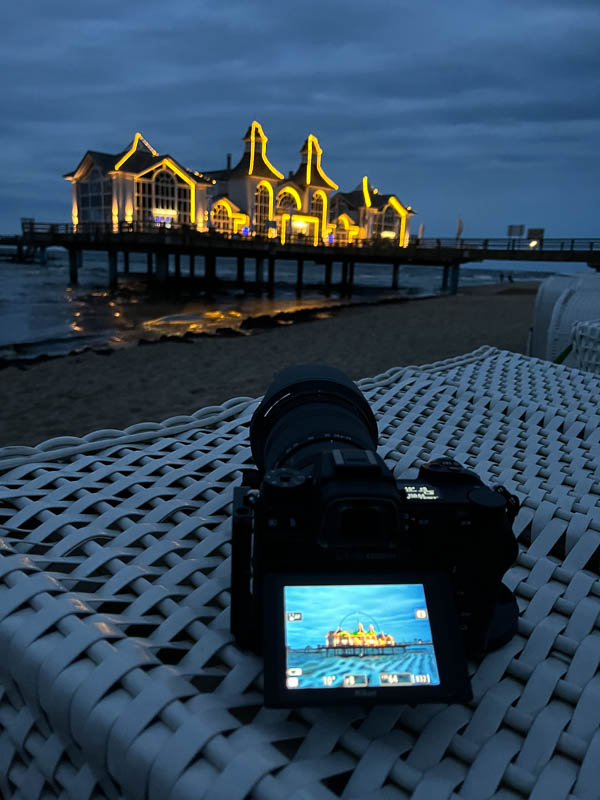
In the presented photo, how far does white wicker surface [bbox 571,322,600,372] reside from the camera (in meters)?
5.52

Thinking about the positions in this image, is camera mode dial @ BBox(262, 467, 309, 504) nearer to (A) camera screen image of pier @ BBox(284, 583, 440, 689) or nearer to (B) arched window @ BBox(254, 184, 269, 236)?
(A) camera screen image of pier @ BBox(284, 583, 440, 689)

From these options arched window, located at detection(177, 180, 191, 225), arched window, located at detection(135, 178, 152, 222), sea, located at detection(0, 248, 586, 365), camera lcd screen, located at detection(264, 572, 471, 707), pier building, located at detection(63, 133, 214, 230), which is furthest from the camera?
arched window, located at detection(177, 180, 191, 225)

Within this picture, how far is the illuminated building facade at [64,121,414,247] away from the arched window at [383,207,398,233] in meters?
0.09

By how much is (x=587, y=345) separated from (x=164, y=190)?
34831 mm

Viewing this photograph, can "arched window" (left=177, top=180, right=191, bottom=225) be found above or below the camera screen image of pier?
above

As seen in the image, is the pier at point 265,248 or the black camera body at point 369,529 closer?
the black camera body at point 369,529

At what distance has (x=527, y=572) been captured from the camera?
2039 millimetres

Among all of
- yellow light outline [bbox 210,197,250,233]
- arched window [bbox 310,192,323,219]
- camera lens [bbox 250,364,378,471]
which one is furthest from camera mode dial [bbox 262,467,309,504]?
arched window [bbox 310,192,323,219]

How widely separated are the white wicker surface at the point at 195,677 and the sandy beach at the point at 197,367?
4.88 meters

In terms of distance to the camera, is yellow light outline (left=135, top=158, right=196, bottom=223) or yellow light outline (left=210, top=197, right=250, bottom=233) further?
yellow light outline (left=210, top=197, right=250, bottom=233)

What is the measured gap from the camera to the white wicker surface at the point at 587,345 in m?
5.52

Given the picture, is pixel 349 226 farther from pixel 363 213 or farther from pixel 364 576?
pixel 364 576

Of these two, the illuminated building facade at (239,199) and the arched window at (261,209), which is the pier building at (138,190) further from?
the arched window at (261,209)

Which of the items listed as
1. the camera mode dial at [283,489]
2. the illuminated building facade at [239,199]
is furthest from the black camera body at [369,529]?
the illuminated building facade at [239,199]
